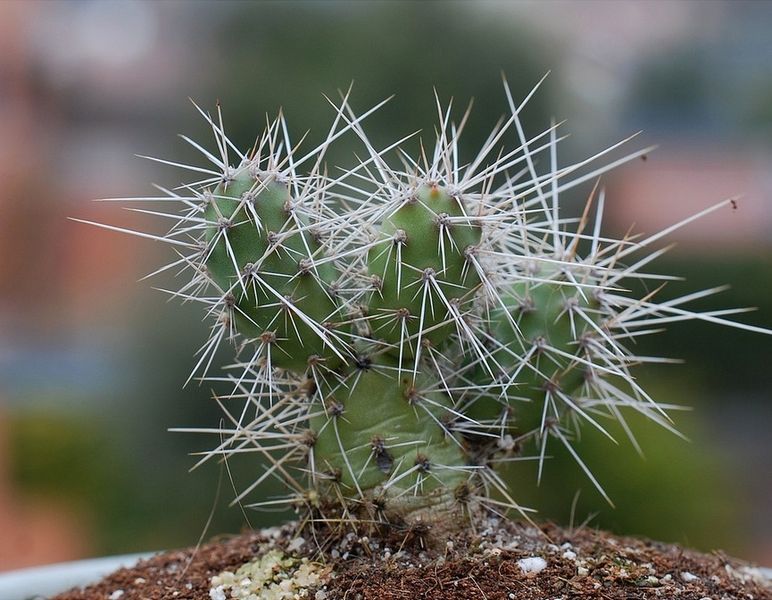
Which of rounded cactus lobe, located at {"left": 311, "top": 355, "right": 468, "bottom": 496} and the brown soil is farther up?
rounded cactus lobe, located at {"left": 311, "top": 355, "right": 468, "bottom": 496}

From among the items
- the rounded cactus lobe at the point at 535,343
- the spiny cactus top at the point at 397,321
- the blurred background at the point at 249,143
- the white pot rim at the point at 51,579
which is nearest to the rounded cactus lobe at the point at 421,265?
the spiny cactus top at the point at 397,321

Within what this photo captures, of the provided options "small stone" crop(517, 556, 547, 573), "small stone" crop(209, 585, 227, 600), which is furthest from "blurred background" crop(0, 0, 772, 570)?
"small stone" crop(209, 585, 227, 600)

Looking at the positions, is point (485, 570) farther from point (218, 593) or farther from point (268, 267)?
point (268, 267)

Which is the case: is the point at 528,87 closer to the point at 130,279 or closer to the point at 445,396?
the point at 130,279

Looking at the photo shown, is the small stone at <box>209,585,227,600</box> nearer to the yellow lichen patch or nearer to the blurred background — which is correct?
the yellow lichen patch

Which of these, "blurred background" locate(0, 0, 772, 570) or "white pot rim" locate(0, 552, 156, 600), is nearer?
"white pot rim" locate(0, 552, 156, 600)
